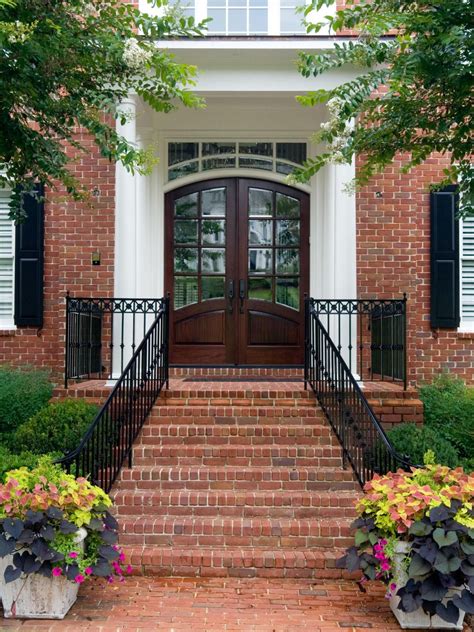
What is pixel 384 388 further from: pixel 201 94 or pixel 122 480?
pixel 201 94

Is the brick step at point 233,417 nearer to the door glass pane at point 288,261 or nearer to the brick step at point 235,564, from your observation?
the brick step at point 235,564

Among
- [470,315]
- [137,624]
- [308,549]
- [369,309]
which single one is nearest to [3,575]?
[137,624]

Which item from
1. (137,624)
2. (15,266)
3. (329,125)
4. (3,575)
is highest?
(329,125)

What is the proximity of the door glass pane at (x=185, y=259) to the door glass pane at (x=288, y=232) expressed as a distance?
115 centimetres

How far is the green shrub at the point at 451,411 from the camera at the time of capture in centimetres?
636

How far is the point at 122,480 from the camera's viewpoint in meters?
5.46

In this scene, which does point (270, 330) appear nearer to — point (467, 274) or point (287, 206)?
point (287, 206)

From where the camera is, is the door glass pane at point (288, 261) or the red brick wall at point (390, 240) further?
the door glass pane at point (288, 261)

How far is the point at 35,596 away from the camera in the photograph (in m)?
3.87

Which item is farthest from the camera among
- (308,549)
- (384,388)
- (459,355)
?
(459,355)

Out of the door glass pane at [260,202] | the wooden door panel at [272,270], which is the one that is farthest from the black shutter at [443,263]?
the door glass pane at [260,202]

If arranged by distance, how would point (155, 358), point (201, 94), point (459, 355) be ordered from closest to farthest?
point (155, 358) → point (201, 94) → point (459, 355)

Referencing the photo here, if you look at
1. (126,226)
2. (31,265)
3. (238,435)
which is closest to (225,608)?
(238,435)

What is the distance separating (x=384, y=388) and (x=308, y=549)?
8.44ft
